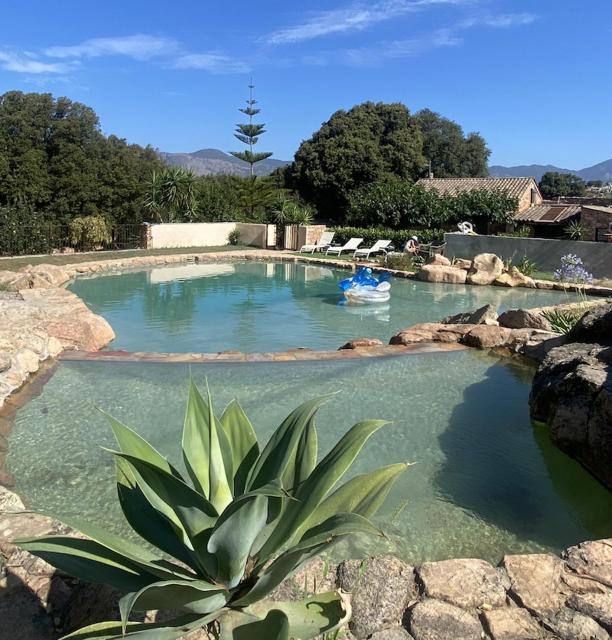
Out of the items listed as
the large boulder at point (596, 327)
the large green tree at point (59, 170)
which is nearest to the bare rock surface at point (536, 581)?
the large boulder at point (596, 327)

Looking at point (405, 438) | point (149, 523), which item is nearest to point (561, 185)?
point (405, 438)

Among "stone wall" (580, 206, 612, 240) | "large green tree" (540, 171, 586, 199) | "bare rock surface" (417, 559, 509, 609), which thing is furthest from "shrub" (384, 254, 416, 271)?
"large green tree" (540, 171, 586, 199)

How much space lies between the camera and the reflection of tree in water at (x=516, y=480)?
3.21 meters

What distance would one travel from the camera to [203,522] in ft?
5.59

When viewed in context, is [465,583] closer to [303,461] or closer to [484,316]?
[303,461]

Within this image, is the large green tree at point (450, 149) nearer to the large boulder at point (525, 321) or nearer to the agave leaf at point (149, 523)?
the large boulder at point (525, 321)

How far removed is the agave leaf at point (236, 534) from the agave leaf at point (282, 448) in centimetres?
16

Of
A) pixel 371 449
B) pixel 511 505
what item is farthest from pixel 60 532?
pixel 511 505

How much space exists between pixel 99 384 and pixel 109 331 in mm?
2571

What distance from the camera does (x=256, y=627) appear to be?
1.57 meters

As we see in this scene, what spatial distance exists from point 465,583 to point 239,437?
1.08m

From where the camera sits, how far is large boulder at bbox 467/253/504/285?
14227 mm

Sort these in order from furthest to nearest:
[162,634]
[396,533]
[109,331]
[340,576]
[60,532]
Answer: [109,331] < [396,533] < [60,532] < [340,576] < [162,634]

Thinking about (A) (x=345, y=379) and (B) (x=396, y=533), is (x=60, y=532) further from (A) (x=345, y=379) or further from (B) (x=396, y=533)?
(A) (x=345, y=379)
